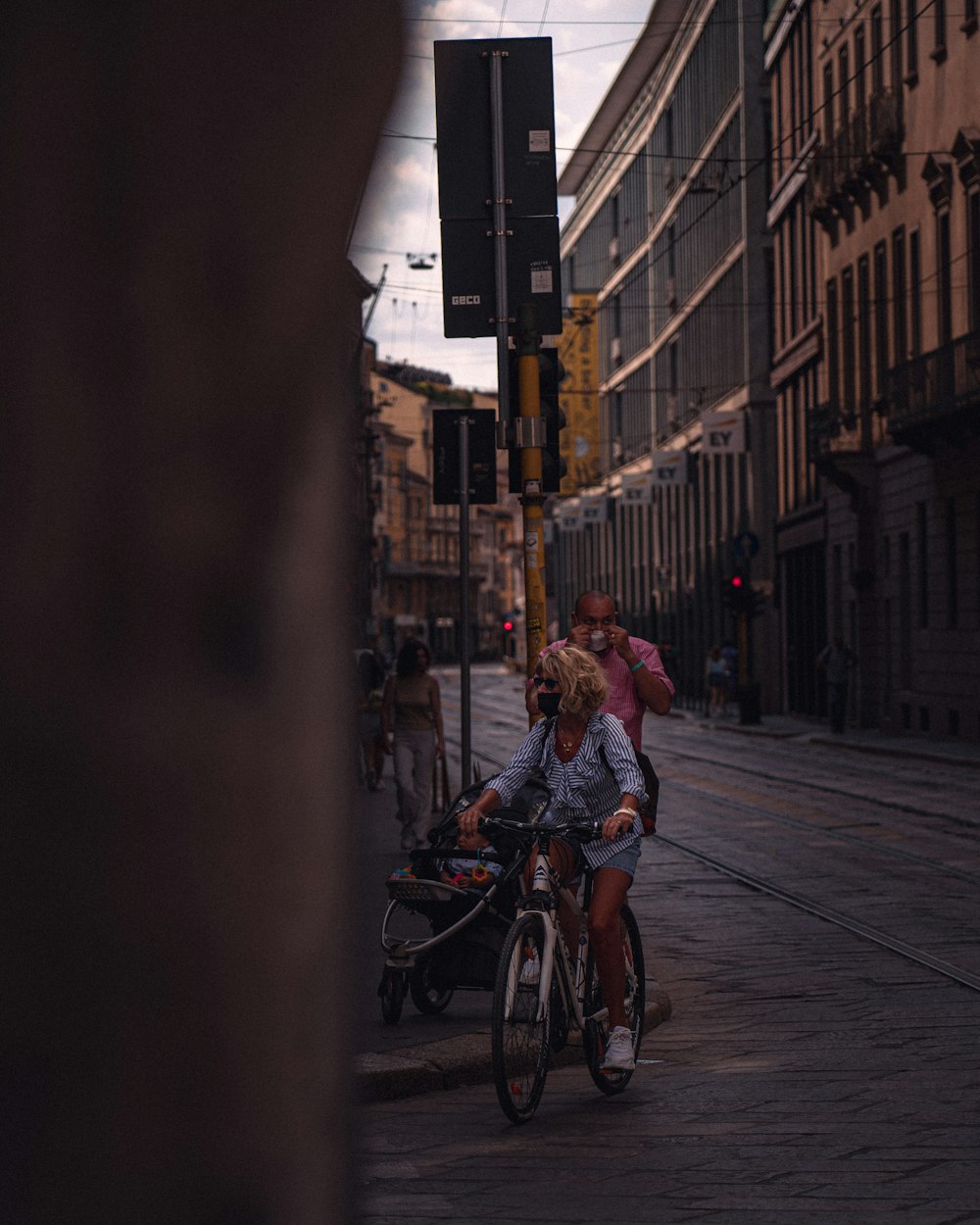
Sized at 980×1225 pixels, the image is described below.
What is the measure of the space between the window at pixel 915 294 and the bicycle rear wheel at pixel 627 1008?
29.7 meters

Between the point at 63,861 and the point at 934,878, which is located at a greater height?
the point at 63,861

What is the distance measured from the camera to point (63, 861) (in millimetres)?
789

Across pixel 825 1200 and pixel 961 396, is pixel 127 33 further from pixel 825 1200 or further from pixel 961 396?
pixel 961 396

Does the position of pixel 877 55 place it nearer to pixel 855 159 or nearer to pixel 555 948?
pixel 855 159

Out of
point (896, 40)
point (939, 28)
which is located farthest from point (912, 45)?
point (939, 28)

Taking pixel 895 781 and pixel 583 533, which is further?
pixel 583 533

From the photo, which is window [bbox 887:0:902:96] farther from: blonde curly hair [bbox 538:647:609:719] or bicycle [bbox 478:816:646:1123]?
bicycle [bbox 478:816:646:1123]

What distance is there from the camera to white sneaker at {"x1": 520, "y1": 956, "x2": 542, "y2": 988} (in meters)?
6.47

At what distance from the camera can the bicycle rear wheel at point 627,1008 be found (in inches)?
264

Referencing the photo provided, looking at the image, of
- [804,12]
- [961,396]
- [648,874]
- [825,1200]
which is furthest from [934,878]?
[804,12]

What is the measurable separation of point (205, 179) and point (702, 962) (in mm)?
9304

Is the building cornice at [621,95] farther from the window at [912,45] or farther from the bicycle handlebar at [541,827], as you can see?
the bicycle handlebar at [541,827]

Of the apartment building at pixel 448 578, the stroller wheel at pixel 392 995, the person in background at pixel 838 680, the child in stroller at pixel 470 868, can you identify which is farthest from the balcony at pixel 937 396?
the apartment building at pixel 448 578

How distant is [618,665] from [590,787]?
91cm
